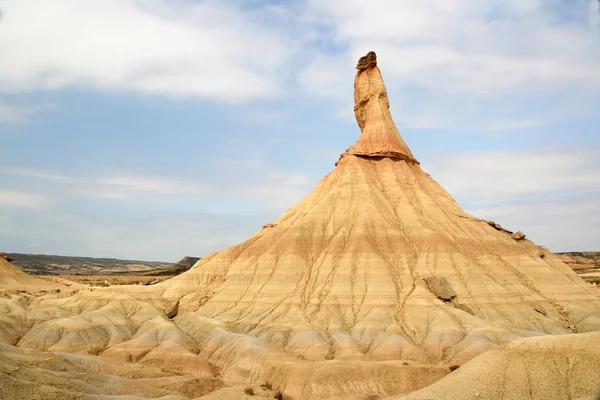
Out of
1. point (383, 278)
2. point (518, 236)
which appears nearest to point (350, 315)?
point (383, 278)

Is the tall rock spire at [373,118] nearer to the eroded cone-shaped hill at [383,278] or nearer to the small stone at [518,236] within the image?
the eroded cone-shaped hill at [383,278]

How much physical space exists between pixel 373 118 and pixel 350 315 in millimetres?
44814

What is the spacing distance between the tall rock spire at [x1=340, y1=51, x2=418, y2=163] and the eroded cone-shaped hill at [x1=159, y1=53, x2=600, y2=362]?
0.32m

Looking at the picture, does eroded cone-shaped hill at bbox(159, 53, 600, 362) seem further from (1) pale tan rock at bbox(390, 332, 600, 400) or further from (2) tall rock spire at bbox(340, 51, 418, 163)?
(1) pale tan rock at bbox(390, 332, 600, 400)

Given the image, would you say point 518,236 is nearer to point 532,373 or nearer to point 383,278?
point 383,278

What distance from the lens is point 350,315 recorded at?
77.5 m

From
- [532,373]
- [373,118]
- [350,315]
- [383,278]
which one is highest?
[373,118]

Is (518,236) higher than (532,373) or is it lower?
higher

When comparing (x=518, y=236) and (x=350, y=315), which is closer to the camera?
(x=350, y=315)

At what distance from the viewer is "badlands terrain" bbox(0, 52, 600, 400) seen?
42.9 m

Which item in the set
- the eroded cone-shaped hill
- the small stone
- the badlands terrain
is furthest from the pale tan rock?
the small stone

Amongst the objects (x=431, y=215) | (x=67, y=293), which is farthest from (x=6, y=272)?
(x=431, y=215)

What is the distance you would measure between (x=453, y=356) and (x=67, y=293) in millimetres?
79896

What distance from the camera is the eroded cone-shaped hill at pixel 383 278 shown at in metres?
71.9
